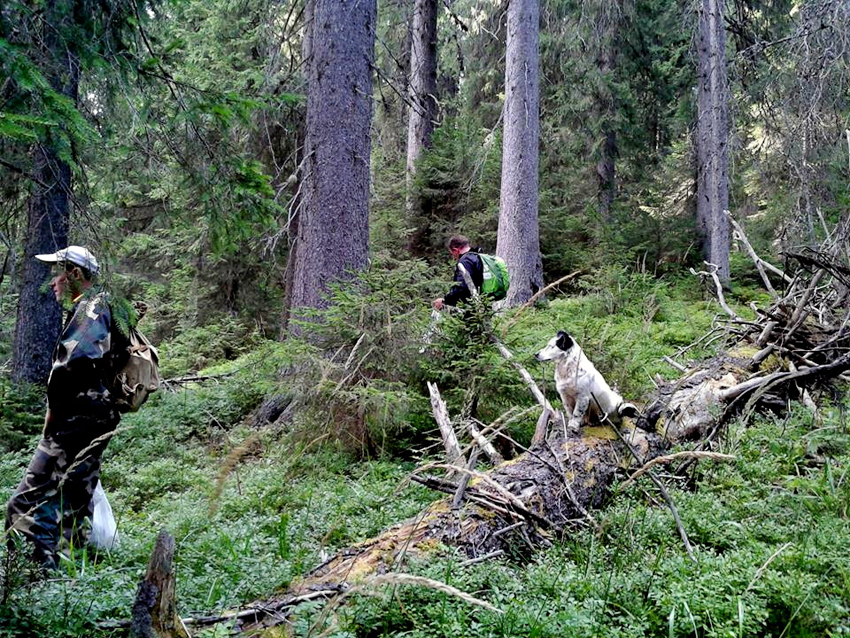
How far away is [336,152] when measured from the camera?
24.1 feet

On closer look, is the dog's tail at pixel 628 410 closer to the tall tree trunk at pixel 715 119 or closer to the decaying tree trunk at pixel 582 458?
the decaying tree trunk at pixel 582 458

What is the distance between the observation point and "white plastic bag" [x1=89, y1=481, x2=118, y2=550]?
3742 mm

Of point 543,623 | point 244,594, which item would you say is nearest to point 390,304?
point 244,594

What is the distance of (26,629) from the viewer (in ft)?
7.16

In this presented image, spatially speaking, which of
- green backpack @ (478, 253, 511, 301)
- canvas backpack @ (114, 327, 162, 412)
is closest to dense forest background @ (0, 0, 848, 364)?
canvas backpack @ (114, 327, 162, 412)

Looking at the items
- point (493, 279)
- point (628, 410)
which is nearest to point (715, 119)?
point (493, 279)

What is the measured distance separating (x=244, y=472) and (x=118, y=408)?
1.63 metres

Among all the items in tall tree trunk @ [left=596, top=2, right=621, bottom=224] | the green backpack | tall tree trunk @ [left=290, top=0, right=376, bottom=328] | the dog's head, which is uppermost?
tall tree trunk @ [left=596, top=2, right=621, bottom=224]

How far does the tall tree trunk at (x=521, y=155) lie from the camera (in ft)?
38.0

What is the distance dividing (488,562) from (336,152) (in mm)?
5606

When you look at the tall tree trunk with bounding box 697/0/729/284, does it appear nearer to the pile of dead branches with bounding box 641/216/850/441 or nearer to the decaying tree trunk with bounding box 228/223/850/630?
the decaying tree trunk with bounding box 228/223/850/630

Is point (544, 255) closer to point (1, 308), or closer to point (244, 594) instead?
point (1, 308)

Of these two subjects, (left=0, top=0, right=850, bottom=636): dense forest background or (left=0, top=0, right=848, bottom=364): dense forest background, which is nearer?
(left=0, top=0, right=850, bottom=636): dense forest background

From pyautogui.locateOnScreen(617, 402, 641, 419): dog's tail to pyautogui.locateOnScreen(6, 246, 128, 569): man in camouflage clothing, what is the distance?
3702mm
